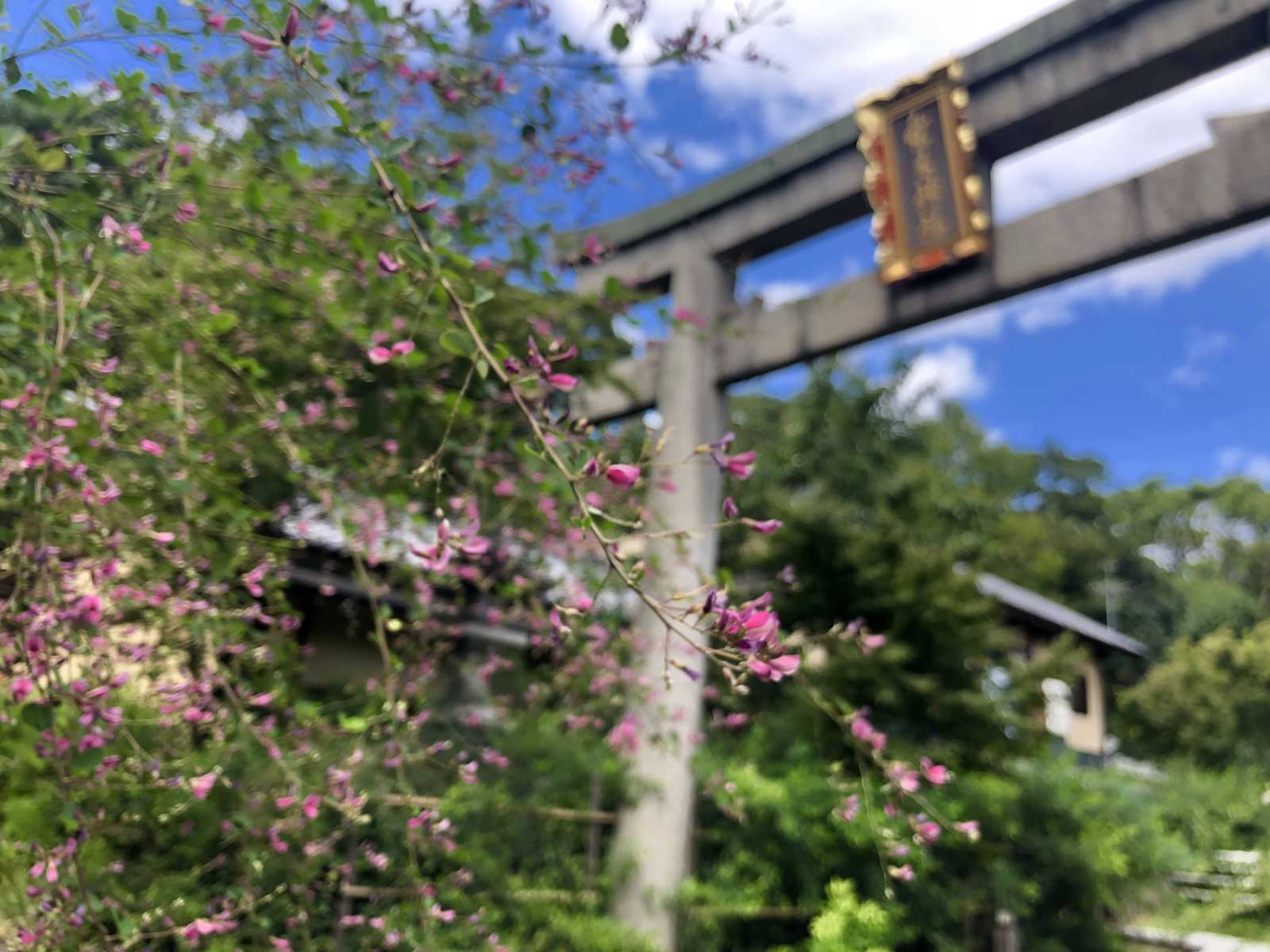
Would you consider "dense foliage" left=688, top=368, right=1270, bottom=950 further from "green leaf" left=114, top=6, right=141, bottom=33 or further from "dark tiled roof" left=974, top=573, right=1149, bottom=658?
"dark tiled roof" left=974, top=573, right=1149, bottom=658

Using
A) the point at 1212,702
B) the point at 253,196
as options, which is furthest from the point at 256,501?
the point at 1212,702

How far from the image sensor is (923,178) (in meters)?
4.03

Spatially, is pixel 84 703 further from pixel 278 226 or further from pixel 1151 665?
pixel 1151 665

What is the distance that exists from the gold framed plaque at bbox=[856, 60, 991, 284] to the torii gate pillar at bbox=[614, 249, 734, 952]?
960mm

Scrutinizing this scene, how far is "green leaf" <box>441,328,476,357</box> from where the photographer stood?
3.90 feet

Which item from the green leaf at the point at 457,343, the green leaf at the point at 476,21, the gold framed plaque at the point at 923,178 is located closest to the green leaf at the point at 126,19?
the green leaf at the point at 476,21

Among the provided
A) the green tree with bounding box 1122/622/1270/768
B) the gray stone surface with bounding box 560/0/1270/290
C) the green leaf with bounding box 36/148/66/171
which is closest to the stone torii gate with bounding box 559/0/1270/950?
the gray stone surface with bounding box 560/0/1270/290

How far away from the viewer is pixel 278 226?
7.17 ft

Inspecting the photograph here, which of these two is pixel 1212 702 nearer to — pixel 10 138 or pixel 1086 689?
pixel 1086 689

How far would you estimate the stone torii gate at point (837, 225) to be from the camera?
3352 mm

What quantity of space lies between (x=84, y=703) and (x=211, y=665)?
66 centimetres

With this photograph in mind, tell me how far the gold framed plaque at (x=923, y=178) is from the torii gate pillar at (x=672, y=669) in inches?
37.8

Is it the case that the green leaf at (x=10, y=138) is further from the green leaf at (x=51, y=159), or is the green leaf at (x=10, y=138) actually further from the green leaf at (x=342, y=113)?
the green leaf at (x=342, y=113)

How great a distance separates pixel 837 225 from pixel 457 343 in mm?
3755
